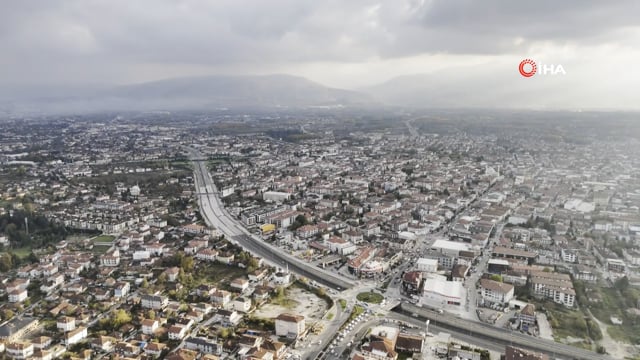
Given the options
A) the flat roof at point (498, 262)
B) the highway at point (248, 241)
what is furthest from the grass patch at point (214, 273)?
the flat roof at point (498, 262)

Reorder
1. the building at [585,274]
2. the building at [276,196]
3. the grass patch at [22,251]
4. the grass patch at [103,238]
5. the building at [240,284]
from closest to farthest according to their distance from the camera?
the building at [240,284] < the building at [585,274] < the grass patch at [22,251] < the grass patch at [103,238] < the building at [276,196]

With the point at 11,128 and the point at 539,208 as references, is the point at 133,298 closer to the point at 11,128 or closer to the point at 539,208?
the point at 539,208

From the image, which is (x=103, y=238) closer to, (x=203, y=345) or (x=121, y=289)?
(x=121, y=289)

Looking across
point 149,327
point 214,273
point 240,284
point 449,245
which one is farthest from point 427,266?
point 149,327

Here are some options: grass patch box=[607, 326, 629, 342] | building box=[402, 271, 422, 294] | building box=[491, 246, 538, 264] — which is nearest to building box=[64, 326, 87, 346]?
building box=[402, 271, 422, 294]

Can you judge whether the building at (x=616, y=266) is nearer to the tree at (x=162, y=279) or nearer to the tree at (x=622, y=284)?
the tree at (x=622, y=284)
